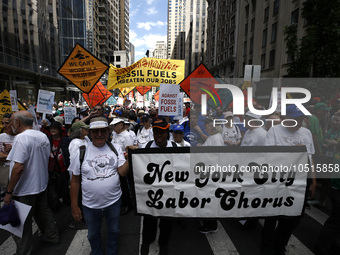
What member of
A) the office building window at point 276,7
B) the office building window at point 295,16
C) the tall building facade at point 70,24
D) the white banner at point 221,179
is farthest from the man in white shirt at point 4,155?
the tall building facade at point 70,24

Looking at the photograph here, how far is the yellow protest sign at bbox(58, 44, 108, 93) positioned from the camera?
5.94 metres

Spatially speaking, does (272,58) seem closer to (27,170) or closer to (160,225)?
(160,225)

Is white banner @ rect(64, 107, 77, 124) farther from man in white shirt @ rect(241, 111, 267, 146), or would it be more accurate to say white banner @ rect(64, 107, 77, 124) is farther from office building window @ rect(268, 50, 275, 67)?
office building window @ rect(268, 50, 275, 67)

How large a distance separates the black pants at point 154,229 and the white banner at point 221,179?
0.33 meters

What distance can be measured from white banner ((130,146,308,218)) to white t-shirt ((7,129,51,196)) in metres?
1.38

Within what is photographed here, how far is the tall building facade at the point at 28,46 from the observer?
60.1 feet

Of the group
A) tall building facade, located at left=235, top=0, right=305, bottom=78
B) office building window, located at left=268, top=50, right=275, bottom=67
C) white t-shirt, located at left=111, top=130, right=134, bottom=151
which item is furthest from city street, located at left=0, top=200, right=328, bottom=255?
office building window, located at left=268, top=50, right=275, bottom=67

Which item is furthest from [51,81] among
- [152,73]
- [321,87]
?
[321,87]

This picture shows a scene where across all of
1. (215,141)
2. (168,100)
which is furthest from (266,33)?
(215,141)

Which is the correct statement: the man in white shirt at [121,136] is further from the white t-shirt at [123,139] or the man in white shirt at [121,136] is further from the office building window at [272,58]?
the office building window at [272,58]

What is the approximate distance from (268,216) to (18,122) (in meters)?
3.52

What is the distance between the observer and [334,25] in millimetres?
7148

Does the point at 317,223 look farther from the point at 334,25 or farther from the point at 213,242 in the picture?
the point at 334,25

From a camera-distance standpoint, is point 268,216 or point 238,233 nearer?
point 268,216
